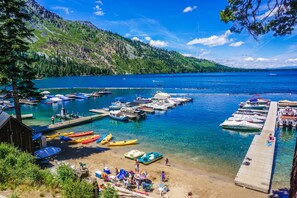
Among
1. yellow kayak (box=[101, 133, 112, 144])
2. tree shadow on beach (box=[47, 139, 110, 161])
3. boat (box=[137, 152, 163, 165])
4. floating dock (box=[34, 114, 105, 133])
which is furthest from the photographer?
floating dock (box=[34, 114, 105, 133])

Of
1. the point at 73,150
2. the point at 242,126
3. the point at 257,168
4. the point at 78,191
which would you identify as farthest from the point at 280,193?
the point at 73,150

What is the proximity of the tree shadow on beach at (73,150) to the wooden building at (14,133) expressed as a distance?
16.9 feet

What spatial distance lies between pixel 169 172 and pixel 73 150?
1451 centimetres

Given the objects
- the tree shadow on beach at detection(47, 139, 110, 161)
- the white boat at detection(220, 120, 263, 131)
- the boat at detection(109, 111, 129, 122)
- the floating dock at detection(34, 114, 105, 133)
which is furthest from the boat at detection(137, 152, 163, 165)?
the boat at detection(109, 111, 129, 122)

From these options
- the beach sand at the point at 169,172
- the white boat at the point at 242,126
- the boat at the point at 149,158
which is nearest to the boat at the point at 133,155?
the beach sand at the point at 169,172

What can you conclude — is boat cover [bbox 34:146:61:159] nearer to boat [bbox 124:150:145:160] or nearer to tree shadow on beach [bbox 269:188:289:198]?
boat [bbox 124:150:145:160]

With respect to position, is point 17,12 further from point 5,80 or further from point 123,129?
point 123,129

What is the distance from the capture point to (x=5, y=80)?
2405 centimetres

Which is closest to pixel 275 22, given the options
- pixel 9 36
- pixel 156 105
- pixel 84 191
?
pixel 84 191

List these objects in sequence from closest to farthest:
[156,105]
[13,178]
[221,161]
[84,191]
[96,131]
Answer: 1. [84,191]
2. [13,178]
3. [221,161]
4. [96,131]
5. [156,105]

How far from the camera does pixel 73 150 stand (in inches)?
1214

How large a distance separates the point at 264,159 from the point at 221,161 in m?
4.75

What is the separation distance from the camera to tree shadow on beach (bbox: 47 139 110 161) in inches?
1110

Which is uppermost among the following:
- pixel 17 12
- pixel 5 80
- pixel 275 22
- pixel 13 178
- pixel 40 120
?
pixel 17 12
